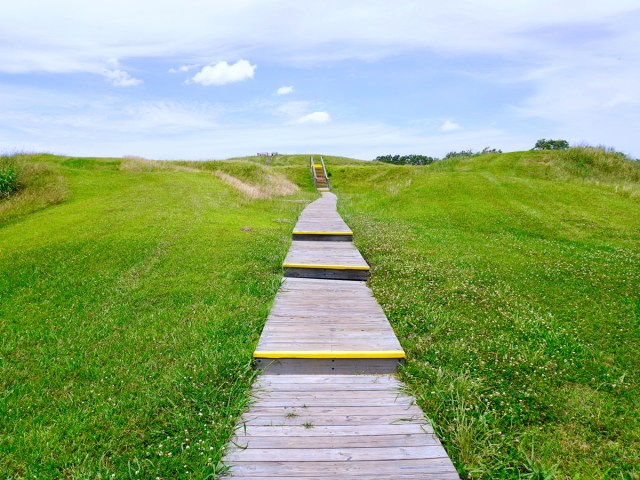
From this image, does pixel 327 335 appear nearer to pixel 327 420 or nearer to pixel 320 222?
pixel 327 420

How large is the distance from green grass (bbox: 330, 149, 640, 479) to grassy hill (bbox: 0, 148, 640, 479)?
0.03m

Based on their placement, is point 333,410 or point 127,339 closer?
point 333,410

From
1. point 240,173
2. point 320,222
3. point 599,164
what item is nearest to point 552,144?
point 599,164

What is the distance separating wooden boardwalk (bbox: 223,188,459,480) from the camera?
346cm

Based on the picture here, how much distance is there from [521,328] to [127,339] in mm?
6705

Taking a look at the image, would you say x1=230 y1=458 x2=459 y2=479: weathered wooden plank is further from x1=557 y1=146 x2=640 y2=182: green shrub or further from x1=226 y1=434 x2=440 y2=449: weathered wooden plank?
x1=557 y1=146 x2=640 y2=182: green shrub

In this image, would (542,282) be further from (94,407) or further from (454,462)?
(94,407)

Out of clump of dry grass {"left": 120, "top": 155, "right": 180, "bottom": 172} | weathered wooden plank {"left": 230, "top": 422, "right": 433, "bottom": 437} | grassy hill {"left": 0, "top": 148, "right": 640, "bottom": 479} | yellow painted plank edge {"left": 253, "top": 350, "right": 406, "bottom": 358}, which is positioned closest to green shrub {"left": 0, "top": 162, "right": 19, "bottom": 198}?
grassy hill {"left": 0, "top": 148, "right": 640, "bottom": 479}

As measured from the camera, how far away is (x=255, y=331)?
5957 mm

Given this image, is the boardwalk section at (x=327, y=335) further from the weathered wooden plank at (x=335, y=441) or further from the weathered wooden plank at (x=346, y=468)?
the weathered wooden plank at (x=346, y=468)

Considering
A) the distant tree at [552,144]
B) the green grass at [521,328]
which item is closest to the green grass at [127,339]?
the green grass at [521,328]

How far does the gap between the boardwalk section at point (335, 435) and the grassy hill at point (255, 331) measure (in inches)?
9.6

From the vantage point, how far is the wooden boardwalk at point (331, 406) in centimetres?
346

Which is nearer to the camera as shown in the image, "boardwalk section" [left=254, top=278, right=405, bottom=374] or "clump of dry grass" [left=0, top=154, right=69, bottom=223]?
"boardwalk section" [left=254, top=278, right=405, bottom=374]
